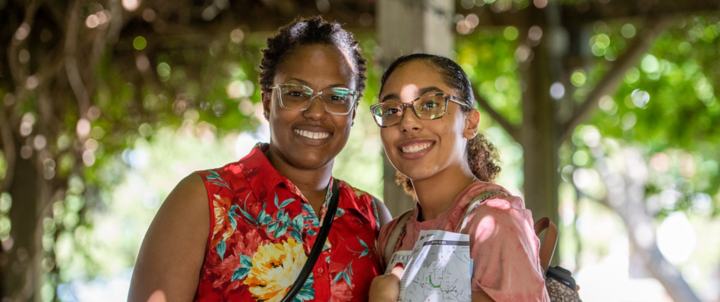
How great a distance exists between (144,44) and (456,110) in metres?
4.22

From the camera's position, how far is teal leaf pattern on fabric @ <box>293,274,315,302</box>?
1.68m

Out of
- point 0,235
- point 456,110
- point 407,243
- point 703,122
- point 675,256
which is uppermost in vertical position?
point 703,122

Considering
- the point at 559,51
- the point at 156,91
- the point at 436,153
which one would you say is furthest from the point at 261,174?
the point at 156,91

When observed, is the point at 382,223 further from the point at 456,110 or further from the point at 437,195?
the point at 456,110

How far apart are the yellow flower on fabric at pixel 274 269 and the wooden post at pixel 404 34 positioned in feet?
2.45

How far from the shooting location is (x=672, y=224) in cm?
1995

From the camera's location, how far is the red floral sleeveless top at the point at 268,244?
165 cm

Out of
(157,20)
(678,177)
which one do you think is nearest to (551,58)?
(157,20)

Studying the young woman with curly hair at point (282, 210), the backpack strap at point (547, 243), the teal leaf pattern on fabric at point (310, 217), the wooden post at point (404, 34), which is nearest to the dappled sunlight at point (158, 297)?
the young woman with curly hair at point (282, 210)

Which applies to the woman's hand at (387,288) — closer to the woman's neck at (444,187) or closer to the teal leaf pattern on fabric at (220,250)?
the woman's neck at (444,187)

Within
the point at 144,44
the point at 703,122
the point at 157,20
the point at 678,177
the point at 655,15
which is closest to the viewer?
the point at 655,15

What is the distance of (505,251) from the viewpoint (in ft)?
4.55

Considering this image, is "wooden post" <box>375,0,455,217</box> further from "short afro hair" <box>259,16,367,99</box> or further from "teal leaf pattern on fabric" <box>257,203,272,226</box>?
"teal leaf pattern on fabric" <box>257,203,272,226</box>

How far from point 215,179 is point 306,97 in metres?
0.35
